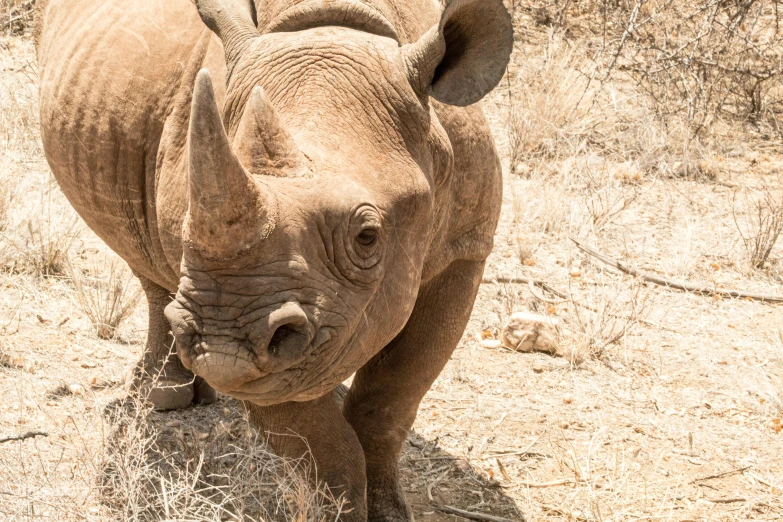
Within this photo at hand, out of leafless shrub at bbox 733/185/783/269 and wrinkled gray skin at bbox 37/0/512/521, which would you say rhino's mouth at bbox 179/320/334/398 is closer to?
wrinkled gray skin at bbox 37/0/512/521

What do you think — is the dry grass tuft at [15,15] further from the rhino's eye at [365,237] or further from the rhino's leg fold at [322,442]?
the rhino's eye at [365,237]

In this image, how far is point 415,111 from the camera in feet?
11.8

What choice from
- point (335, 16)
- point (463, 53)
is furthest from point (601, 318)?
point (335, 16)

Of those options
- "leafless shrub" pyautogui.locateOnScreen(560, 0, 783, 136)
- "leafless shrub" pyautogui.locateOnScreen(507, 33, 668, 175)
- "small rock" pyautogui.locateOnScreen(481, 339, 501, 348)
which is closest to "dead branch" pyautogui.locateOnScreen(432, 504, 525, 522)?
"small rock" pyautogui.locateOnScreen(481, 339, 501, 348)

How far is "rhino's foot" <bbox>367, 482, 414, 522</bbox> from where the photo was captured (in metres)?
4.50

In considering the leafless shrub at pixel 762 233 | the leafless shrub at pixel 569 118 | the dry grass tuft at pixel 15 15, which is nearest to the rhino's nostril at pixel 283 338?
the leafless shrub at pixel 762 233

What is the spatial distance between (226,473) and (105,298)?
1.88 meters

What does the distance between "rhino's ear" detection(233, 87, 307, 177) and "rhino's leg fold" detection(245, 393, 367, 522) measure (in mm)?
1258

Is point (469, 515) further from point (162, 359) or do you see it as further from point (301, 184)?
point (301, 184)

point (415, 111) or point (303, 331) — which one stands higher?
point (415, 111)

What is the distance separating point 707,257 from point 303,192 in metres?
5.35

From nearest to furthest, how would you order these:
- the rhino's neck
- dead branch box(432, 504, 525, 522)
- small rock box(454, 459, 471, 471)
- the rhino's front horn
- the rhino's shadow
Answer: the rhino's front horn < the rhino's neck < the rhino's shadow < dead branch box(432, 504, 525, 522) < small rock box(454, 459, 471, 471)

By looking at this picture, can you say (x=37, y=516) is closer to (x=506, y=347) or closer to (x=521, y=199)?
(x=506, y=347)

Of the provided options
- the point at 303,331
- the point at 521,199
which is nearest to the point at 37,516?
the point at 303,331
